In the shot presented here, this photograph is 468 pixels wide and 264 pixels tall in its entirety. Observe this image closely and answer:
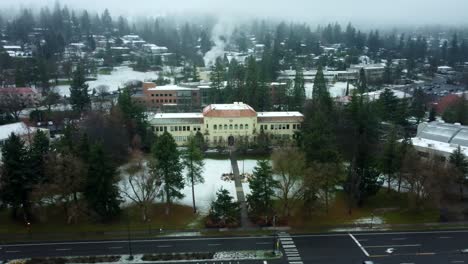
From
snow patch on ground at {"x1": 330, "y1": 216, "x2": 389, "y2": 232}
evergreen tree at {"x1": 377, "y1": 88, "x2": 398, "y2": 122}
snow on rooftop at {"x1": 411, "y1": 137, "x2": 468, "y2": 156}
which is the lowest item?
snow patch on ground at {"x1": 330, "y1": 216, "x2": 389, "y2": 232}

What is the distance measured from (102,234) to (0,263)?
5.99 meters

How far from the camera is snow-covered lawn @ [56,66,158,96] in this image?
3046 inches

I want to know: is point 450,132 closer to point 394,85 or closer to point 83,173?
point 83,173

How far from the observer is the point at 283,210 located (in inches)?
1188

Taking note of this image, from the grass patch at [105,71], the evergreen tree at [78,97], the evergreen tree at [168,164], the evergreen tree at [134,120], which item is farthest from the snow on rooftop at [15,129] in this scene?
the grass patch at [105,71]

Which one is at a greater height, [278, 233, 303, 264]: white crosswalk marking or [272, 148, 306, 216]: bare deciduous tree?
[272, 148, 306, 216]: bare deciduous tree

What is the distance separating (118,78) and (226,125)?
1843 inches

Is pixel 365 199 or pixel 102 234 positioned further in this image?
pixel 365 199

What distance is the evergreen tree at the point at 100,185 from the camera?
28.1 m

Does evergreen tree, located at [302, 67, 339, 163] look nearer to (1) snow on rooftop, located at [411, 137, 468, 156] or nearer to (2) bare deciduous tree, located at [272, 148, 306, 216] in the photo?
(2) bare deciduous tree, located at [272, 148, 306, 216]

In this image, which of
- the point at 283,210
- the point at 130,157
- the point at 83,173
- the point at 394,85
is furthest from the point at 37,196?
the point at 394,85

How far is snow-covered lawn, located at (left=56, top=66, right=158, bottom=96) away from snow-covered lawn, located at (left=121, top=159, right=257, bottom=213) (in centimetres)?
4145

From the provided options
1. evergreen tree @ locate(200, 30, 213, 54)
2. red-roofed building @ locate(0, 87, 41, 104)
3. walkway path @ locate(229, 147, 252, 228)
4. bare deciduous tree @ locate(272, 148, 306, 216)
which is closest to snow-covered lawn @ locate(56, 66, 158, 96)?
red-roofed building @ locate(0, 87, 41, 104)

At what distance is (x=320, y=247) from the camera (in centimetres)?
2614
